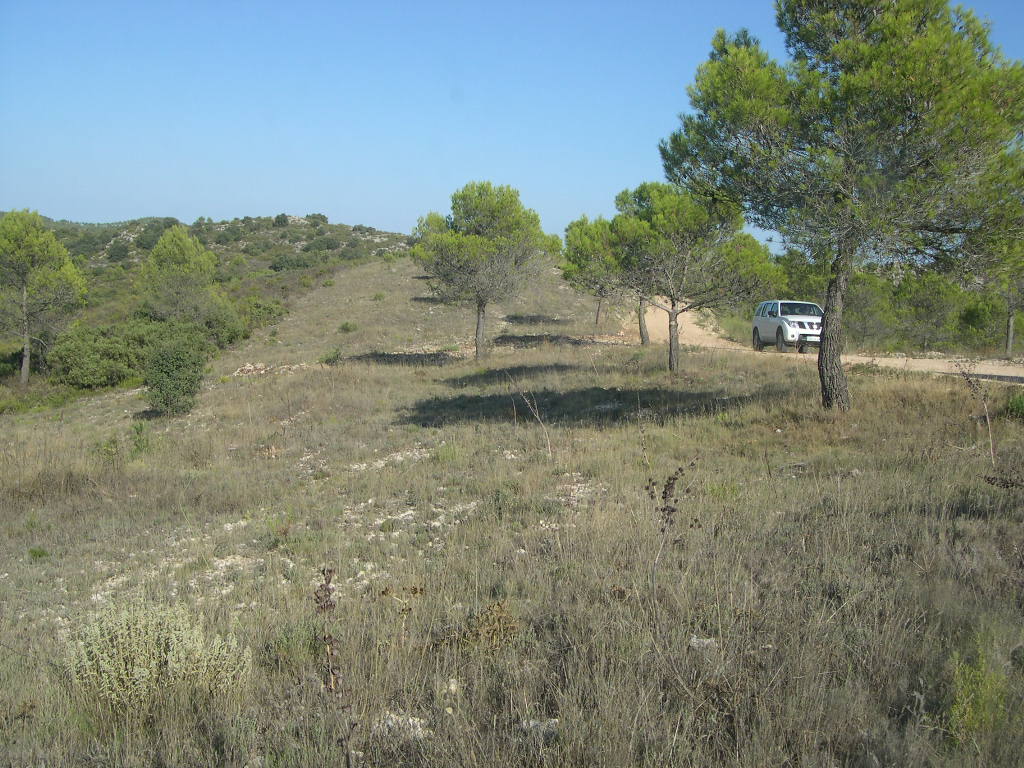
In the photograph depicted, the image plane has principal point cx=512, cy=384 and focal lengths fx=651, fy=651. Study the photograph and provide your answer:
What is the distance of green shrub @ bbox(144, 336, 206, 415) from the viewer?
67.5 ft

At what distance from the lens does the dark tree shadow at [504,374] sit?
2056cm

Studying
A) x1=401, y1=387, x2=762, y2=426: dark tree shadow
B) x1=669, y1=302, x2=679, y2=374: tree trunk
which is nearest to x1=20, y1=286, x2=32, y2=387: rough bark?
x1=401, y1=387, x2=762, y2=426: dark tree shadow

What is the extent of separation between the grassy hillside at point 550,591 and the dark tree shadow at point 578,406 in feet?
0.97

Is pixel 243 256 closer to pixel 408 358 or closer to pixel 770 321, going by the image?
pixel 408 358

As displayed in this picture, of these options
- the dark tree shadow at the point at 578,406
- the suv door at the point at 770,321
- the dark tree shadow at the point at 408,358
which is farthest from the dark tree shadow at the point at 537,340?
the dark tree shadow at the point at 578,406

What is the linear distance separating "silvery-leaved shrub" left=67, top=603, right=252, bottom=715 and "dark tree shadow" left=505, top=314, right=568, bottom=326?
35.2m

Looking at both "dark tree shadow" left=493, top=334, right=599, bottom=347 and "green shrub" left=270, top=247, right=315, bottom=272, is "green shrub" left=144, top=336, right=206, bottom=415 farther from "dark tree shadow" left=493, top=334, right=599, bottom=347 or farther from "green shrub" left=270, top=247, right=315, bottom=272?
"green shrub" left=270, top=247, right=315, bottom=272

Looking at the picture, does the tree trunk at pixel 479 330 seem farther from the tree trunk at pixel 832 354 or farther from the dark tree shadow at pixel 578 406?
the tree trunk at pixel 832 354

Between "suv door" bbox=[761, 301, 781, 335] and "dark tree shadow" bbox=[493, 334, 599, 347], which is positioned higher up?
"suv door" bbox=[761, 301, 781, 335]

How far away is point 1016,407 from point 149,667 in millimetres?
11196

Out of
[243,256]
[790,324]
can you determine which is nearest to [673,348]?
[790,324]

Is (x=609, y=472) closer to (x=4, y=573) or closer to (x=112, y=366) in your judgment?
(x=4, y=573)

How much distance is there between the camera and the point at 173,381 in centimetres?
2067

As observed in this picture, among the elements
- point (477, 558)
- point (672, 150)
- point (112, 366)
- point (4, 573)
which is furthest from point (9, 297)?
point (477, 558)
